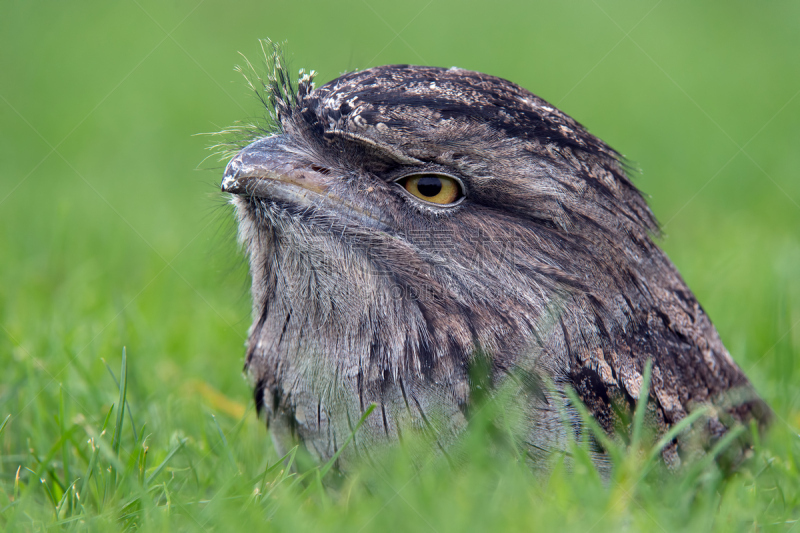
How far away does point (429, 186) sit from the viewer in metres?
2.75

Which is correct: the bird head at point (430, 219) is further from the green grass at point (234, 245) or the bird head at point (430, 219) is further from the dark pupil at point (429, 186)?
the green grass at point (234, 245)

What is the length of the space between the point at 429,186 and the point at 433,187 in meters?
0.02

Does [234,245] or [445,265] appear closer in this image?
[445,265]

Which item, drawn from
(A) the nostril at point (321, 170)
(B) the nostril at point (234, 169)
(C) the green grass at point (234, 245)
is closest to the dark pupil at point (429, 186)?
(A) the nostril at point (321, 170)

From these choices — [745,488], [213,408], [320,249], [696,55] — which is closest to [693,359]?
[745,488]

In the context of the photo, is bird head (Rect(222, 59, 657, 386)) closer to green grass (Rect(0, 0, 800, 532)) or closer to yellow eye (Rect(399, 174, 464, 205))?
yellow eye (Rect(399, 174, 464, 205))

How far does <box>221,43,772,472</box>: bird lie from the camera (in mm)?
2650

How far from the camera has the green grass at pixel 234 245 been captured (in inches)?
96.3

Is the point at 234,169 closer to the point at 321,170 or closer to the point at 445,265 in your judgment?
the point at 321,170

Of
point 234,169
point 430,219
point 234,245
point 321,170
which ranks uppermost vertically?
point 430,219

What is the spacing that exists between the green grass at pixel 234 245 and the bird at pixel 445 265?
0.24 metres

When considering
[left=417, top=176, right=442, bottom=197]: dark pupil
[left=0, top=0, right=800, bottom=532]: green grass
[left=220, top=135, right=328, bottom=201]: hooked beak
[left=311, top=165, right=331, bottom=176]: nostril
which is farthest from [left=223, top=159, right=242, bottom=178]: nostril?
[left=417, top=176, right=442, bottom=197]: dark pupil

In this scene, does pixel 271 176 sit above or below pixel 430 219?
below

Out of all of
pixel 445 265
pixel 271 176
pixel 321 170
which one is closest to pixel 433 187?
pixel 445 265
